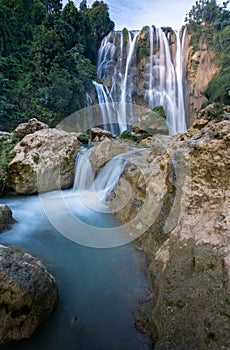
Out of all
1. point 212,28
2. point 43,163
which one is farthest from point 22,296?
point 212,28

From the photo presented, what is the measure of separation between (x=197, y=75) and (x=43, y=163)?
20.5m

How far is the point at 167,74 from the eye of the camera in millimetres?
22156

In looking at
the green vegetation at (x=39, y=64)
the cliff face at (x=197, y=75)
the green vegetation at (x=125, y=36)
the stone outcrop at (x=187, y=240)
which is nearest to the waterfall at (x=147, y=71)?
A: the green vegetation at (x=125, y=36)

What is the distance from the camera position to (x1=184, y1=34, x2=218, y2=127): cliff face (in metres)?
21.6

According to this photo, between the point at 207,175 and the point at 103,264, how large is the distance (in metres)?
1.95

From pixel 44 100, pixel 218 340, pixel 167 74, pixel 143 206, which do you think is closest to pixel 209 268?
pixel 218 340

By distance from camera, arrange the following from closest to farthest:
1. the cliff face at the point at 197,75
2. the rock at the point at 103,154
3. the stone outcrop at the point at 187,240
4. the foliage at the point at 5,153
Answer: the stone outcrop at the point at 187,240
the foliage at the point at 5,153
the rock at the point at 103,154
the cliff face at the point at 197,75

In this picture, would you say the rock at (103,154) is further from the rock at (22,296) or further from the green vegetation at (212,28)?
the green vegetation at (212,28)

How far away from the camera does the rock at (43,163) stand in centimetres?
633

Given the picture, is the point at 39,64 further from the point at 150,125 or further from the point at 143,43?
the point at 143,43

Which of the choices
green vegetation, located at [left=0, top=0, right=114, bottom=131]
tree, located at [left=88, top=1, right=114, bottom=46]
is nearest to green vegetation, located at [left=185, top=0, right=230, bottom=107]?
tree, located at [left=88, top=1, right=114, bottom=46]

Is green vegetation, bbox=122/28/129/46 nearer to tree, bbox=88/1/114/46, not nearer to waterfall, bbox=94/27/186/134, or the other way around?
waterfall, bbox=94/27/186/134

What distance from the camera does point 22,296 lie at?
2.25 metres

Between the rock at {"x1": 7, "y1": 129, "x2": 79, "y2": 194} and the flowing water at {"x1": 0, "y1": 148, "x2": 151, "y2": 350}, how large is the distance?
1494 mm
